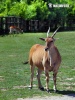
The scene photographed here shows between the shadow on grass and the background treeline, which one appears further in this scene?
the background treeline

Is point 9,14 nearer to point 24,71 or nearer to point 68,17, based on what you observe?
point 68,17

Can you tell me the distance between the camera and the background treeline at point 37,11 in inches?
1854

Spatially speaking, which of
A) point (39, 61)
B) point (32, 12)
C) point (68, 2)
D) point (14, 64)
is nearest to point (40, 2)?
point (32, 12)

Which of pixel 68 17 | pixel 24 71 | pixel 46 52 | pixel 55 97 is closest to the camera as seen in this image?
pixel 55 97

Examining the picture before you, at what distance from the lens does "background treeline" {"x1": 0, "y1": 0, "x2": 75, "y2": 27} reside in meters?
47.1

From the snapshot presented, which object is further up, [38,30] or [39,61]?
[39,61]

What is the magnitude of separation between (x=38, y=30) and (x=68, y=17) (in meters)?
6.62

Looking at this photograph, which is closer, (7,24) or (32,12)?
(7,24)

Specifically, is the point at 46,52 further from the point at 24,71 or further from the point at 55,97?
the point at 24,71

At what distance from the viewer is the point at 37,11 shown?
47781 millimetres

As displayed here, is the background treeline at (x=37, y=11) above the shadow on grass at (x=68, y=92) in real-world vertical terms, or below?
below

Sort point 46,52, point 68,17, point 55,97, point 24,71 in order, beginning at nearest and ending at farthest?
point 55,97 < point 46,52 < point 24,71 < point 68,17

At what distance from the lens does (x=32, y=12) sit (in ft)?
153

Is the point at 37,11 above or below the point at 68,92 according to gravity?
below
